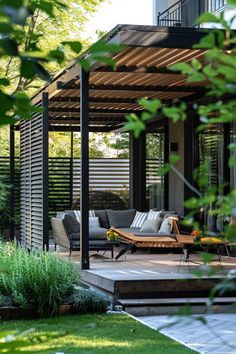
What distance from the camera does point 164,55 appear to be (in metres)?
9.27

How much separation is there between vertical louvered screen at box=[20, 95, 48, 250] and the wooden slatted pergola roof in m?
0.61

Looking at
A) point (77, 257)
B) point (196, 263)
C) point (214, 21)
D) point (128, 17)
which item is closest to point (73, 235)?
point (77, 257)

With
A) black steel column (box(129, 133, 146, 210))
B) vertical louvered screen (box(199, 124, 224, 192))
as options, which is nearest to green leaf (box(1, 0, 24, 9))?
vertical louvered screen (box(199, 124, 224, 192))

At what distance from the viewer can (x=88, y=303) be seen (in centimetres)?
795

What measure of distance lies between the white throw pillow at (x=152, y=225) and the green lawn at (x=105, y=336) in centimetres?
524

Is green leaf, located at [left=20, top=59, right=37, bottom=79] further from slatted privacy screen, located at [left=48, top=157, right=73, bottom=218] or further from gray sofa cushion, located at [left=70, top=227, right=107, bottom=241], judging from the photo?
slatted privacy screen, located at [left=48, top=157, right=73, bottom=218]

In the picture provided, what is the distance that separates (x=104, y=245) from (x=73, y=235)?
2.09ft

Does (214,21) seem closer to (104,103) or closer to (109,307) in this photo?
(109,307)

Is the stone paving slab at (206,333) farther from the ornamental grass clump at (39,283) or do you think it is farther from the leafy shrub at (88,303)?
the ornamental grass clump at (39,283)

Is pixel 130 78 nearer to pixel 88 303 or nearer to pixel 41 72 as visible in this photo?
pixel 88 303

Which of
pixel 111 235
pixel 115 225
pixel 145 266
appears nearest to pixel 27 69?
pixel 145 266

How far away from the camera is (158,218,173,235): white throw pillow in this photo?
1236cm

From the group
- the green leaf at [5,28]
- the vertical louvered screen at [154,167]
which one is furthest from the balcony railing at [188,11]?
the green leaf at [5,28]

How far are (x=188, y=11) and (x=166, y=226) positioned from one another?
180 inches
